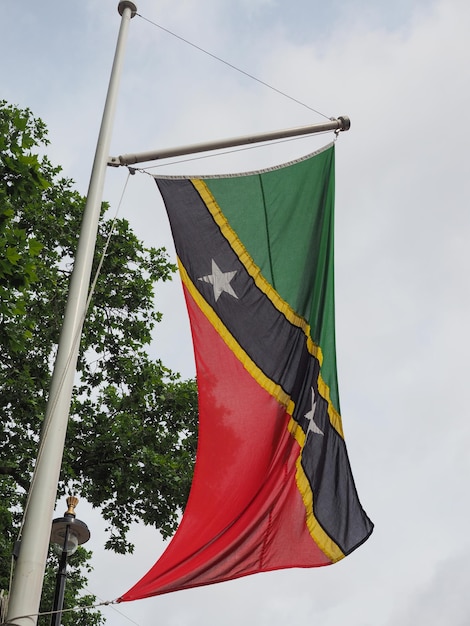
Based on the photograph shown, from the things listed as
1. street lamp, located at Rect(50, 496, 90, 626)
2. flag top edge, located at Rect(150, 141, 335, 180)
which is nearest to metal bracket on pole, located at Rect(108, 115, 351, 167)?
flag top edge, located at Rect(150, 141, 335, 180)

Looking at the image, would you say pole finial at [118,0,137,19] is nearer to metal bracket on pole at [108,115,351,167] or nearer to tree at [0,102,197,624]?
metal bracket on pole at [108,115,351,167]

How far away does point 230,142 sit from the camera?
22.2ft

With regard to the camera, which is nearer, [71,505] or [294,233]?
[294,233]

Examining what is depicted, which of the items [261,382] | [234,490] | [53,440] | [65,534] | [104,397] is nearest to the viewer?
[53,440]

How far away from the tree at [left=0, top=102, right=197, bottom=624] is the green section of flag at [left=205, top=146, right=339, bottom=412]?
6.35 meters

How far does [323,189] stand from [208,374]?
94.6 inches

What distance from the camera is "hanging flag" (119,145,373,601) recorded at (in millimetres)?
5082

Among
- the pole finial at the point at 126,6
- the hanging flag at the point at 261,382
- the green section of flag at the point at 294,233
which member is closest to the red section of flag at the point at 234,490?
the hanging flag at the point at 261,382

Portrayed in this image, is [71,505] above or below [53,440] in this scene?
above

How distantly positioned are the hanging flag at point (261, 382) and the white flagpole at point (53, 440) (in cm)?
63

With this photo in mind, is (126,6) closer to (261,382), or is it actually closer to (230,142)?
(230,142)

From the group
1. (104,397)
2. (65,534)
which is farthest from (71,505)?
(104,397)

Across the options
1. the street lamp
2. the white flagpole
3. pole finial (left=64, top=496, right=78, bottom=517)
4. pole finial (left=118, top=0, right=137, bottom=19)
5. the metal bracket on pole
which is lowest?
the white flagpole

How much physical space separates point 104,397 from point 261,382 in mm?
9435
